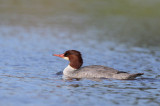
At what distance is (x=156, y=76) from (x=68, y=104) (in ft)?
20.4

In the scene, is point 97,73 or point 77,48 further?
point 77,48

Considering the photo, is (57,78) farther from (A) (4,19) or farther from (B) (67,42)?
(A) (4,19)

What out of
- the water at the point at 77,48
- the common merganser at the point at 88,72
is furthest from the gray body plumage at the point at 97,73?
the water at the point at 77,48

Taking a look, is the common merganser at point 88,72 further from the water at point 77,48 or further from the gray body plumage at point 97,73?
the water at point 77,48

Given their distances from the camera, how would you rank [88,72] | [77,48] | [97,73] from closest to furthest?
[97,73] → [88,72] → [77,48]

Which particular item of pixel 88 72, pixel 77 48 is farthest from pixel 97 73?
pixel 77 48

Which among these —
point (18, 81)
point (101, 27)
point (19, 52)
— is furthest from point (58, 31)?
point (18, 81)

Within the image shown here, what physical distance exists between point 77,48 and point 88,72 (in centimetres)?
913

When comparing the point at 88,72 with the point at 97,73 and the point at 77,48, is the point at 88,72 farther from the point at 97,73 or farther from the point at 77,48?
the point at 77,48

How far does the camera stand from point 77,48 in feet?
84.1

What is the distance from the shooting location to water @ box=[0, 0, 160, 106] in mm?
13039

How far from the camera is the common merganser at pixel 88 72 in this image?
16.1 meters

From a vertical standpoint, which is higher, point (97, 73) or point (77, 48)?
point (77, 48)

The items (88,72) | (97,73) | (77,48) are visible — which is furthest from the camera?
(77,48)
